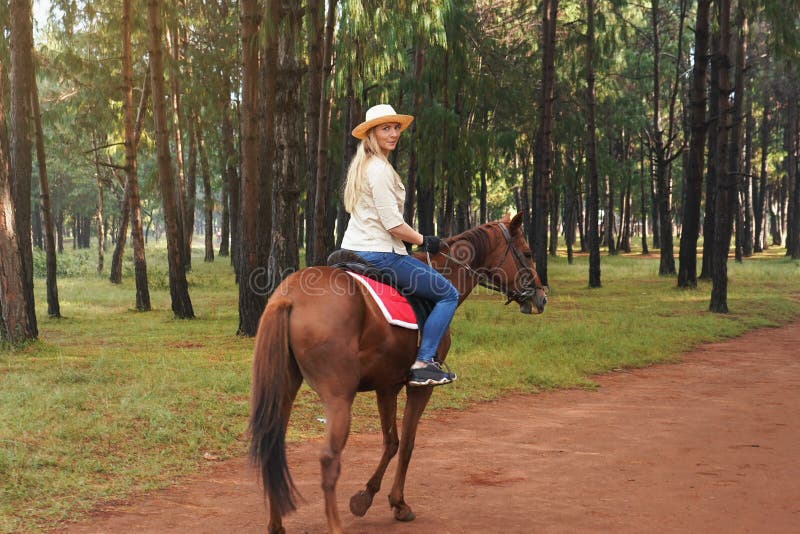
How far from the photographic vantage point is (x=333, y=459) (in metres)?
4.60

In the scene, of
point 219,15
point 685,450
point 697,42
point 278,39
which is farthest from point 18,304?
point 697,42

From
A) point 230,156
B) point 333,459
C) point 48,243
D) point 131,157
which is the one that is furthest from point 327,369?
point 230,156

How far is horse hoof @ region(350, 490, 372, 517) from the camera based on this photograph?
210 inches

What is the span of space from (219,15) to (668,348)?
746 inches

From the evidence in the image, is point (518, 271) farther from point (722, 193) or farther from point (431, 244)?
point (722, 193)

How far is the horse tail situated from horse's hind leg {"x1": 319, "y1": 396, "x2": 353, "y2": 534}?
8.6 inches

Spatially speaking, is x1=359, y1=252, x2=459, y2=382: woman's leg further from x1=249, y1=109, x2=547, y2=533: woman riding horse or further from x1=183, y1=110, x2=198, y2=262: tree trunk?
x1=183, y1=110, x2=198, y2=262: tree trunk

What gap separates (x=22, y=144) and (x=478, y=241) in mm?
10506

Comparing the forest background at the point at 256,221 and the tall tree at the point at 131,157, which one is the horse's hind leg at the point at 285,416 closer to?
the forest background at the point at 256,221

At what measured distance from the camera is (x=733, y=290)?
23281 millimetres

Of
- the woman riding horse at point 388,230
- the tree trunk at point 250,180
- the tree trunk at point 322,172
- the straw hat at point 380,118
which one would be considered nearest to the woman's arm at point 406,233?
the woman riding horse at point 388,230

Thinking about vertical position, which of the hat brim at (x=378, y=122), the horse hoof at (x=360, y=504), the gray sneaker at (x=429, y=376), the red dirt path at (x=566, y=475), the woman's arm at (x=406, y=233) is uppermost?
the hat brim at (x=378, y=122)

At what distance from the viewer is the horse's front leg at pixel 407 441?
17.8 feet

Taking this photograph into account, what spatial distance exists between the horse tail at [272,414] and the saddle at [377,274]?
834mm
